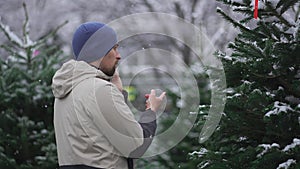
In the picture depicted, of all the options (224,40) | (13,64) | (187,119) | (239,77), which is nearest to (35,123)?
(13,64)

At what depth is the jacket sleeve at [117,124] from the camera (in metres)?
3.47

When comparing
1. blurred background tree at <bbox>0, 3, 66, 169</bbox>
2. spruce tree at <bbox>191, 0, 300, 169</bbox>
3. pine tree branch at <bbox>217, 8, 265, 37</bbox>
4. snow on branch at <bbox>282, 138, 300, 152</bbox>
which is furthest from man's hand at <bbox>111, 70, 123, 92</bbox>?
blurred background tree at <bbox>0, 3, 66, 169</bbox>

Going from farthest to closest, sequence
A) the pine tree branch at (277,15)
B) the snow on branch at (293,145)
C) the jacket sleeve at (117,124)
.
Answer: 1. the pine tree branch at (277,15)
2. the snow on branch at (293,145)
3. the jacket sleeve at (117,124)

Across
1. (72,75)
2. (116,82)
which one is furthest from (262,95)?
(72,75)

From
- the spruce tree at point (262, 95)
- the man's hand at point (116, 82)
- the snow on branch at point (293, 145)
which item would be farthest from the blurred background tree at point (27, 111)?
the snow on branch at point (293, 145)

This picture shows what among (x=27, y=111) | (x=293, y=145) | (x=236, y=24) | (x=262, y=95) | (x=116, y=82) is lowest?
(x=27, y=111)

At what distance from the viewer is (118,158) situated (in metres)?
3.54

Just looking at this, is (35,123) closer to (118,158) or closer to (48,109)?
(48,109)

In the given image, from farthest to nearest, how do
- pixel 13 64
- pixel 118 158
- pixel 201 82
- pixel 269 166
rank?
pixel 13 64, pixel 201 82, pixel 269 166, pixel 118 158

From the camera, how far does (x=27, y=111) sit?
6957 mm

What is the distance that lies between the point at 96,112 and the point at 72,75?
0.31 m

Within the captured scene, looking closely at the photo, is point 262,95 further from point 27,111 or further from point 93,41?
point 27,111

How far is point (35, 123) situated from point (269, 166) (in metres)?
3.43

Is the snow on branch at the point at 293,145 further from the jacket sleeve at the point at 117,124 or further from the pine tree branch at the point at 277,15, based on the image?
the jacket sleeve at the point at 117,124
